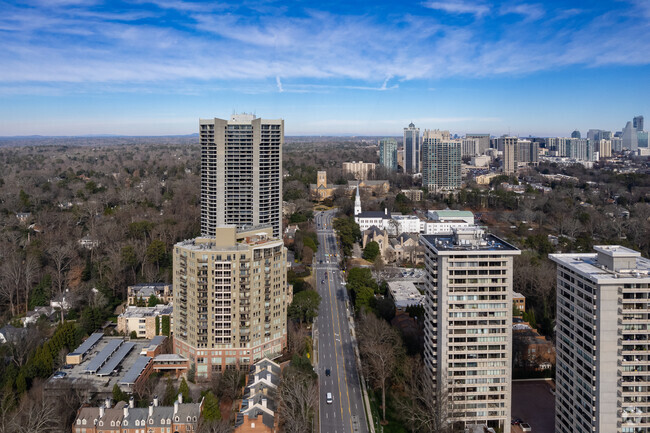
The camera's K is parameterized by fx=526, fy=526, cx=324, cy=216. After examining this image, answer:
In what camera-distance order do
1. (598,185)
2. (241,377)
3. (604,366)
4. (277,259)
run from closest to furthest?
(604,366) → (241,377) → (277,259) → (598,185)

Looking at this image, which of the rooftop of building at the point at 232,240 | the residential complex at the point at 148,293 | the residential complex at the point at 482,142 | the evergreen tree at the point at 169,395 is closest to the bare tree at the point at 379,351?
the rooftop of building at the point at 232,240

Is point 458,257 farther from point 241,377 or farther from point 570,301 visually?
point 241,377

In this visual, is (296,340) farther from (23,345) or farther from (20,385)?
(23,345)

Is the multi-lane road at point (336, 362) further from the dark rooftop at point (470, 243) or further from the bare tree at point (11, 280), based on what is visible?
the bare tree at point (11, 280)

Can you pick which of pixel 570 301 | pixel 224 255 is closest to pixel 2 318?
pixel 224 255

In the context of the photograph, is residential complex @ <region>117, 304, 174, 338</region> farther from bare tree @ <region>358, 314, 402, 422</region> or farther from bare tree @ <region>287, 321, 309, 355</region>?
bare tree @ <region>358, 314, 402, 422</region>

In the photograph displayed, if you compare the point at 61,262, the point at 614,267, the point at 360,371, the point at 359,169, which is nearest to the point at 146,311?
the point at 61,262
